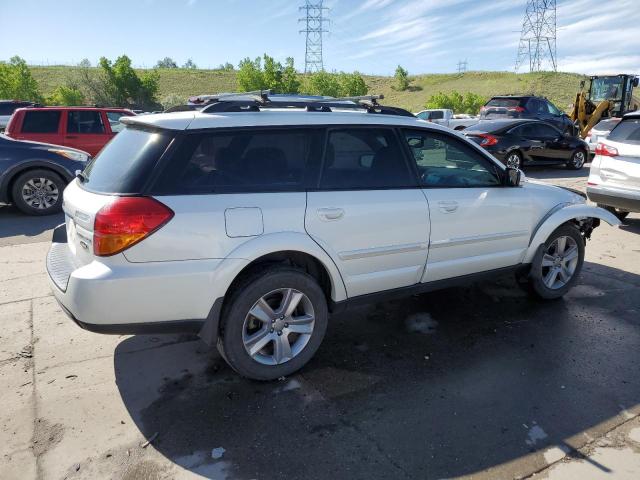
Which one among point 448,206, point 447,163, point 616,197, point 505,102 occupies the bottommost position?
point 616,197

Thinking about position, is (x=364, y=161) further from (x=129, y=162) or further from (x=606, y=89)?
(x=606, y=89)

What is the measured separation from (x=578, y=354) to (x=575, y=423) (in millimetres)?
953

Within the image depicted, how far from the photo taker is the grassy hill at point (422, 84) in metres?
67.3

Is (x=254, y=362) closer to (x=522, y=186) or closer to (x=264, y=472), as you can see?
(x=264, y=472)

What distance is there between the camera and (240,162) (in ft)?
10.0

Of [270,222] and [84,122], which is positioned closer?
[270,222]

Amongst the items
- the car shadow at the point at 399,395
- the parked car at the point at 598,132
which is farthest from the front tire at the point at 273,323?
the parked car at the point at 598,132

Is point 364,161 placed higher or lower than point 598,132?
higher

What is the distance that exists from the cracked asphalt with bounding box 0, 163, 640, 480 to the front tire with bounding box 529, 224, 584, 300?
0.73ft

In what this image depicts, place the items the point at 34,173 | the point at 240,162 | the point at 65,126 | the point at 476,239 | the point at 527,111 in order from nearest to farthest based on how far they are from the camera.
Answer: the point at 240,162 → the point at 476,239 → the point at 34,173 → the point at 65,126 → the point at 527,111

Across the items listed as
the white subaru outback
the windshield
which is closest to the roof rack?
the white subaru outback

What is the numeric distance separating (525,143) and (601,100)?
11.4 meters

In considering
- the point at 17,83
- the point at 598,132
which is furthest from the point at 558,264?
the point at 17,83

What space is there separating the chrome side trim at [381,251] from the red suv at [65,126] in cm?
903
